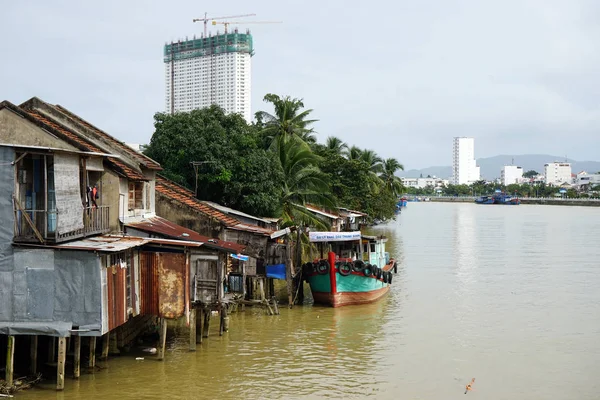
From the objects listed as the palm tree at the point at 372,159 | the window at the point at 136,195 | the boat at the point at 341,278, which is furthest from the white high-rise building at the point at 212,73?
the window at the point at 136,195

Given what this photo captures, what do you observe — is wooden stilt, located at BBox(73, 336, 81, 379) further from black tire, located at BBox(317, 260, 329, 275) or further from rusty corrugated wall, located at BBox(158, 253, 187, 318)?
black tire, located at BBox(317, 260, 329, 275)

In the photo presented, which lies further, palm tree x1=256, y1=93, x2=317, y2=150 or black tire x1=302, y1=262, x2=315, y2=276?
palm tree x1=256, y1=93, x2=317, y2=150

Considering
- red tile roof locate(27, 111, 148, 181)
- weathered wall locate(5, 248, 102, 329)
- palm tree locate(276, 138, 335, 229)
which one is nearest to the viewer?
weathered wall locate(5, 248, 102, 329)

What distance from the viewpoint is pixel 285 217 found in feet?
102

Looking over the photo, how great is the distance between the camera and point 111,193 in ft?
57.5

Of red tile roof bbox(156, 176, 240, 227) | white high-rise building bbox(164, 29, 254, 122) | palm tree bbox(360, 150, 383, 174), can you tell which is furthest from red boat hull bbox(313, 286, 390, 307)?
white high-rise building bbox(164, 29, 254, 122)

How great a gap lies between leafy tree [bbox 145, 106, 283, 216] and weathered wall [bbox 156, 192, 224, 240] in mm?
5720

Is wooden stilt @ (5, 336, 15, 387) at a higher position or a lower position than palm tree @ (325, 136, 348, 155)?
lower

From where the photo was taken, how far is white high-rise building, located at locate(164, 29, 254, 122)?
131 meters

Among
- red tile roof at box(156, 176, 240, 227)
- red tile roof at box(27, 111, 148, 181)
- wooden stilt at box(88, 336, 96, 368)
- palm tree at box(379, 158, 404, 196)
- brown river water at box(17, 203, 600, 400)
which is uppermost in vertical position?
palm tree at box(379, 158, 404, 196)

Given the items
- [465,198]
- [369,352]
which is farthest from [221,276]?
[465,198]

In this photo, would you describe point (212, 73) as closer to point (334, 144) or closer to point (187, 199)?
point (334, 144)

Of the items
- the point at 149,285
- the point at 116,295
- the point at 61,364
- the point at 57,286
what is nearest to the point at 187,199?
the point at 149,285

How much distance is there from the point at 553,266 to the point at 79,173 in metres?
31.3
